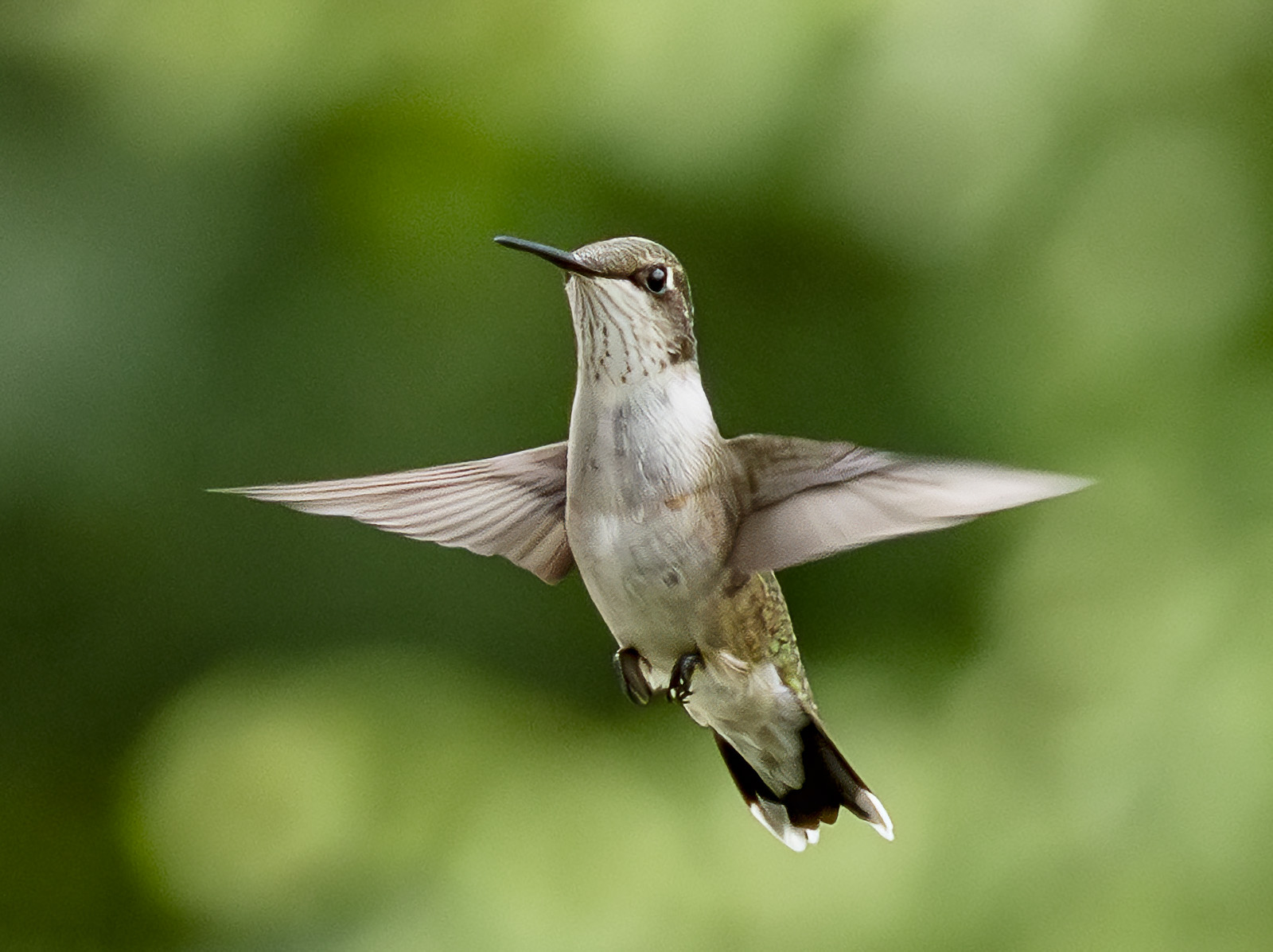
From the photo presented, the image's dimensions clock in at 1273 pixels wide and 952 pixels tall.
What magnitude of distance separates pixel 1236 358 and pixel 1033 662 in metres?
0.63

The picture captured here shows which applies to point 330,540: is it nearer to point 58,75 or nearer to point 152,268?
point 152,268

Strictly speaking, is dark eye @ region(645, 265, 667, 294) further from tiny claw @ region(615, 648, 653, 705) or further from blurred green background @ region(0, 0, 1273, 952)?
blurred green background @ region(0, 0, 1273, 952)

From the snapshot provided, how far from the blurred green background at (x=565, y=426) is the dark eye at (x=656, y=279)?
1505mm

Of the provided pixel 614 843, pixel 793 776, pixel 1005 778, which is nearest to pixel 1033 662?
pixel 1005 778

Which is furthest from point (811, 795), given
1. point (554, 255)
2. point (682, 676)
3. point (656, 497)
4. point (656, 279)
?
point (554, 255)

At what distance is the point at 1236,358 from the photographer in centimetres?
250

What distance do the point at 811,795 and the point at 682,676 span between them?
0.35 metres

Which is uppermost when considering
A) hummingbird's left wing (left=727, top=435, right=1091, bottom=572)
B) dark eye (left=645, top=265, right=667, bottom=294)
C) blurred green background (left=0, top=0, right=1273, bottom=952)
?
dark eye (left=645, top=265, right=667, bottom=294)

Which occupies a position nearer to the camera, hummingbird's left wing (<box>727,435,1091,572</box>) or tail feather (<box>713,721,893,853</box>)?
hummingbird's left wing (<box>727,435,1091,572</box>)

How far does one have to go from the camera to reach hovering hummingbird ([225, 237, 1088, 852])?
823 mm

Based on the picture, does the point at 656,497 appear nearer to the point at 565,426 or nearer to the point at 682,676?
the point at 682,676

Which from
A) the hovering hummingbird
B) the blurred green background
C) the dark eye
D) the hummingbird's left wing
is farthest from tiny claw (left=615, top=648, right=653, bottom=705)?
the blurred green background

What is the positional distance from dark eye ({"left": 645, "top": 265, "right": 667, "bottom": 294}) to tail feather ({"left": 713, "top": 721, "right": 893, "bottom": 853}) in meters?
0.49

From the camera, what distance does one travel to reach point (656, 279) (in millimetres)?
920
